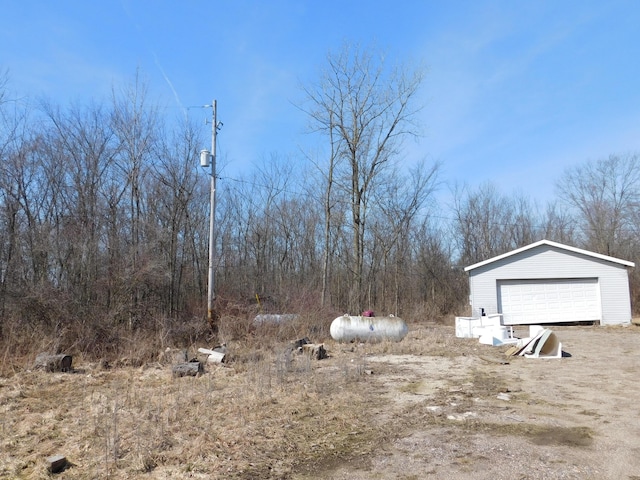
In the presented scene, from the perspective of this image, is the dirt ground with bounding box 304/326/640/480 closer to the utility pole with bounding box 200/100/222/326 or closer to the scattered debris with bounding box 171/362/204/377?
the scattered debris with bounding box 171/362/204/377

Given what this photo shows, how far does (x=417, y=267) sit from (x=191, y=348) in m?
A: 19.6

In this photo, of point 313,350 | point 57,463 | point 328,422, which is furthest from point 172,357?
point 57,463

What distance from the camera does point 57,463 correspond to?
432cm

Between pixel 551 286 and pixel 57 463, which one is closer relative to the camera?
pixel 57 463

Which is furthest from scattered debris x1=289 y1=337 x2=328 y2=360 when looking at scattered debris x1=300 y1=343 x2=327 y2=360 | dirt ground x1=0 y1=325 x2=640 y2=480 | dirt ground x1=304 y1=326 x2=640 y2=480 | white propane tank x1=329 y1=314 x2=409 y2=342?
white propane tank x1=329 y1=314 x2=409 y2=342

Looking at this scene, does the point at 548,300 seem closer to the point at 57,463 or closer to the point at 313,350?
the point at 313,350

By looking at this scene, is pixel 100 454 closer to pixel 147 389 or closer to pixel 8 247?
pixel 147 389

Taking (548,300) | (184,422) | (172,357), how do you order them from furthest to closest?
(548,300) → (172,357) → (184,422)

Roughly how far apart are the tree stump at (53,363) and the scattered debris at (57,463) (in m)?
5.77

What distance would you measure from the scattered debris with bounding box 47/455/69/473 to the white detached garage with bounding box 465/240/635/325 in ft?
64.7

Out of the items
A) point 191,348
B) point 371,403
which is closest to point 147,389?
point 371,403

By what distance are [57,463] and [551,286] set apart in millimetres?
21947

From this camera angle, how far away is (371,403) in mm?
6953

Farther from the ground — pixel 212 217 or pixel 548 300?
pixel 212 217
